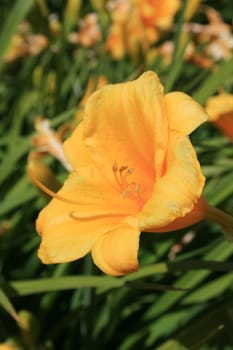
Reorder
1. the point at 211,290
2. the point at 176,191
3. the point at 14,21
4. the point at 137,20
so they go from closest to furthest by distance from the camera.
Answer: the point at 176,191 → the point at 211,290 → the point at 14,21 → the point at 137,20

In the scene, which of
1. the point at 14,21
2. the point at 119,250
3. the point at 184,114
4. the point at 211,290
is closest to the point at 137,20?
the point at 14,21

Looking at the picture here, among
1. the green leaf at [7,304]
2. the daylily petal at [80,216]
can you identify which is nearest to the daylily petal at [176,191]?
the daylily petal at [80,216]

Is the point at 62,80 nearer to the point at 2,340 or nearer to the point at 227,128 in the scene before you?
the point at 2,340

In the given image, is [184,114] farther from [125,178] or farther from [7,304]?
[7,304]

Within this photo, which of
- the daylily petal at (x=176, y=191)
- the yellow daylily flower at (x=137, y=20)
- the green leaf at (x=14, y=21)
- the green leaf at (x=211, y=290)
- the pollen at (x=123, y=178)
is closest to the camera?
the daylily petal at (x=176, y=191)

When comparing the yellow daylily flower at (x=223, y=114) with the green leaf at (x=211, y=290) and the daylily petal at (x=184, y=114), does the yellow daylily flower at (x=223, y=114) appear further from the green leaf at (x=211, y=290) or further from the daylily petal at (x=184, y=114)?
the green leaf at (x=211, y=290)

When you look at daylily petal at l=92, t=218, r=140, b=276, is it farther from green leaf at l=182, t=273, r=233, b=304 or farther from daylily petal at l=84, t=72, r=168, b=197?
green leaf at l=182, t=273, r=233, b=304

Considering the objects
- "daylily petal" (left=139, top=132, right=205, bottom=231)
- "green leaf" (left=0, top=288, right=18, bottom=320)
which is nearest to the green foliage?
"green leaf" (left=0, top=288, right=18, bottom=320)
